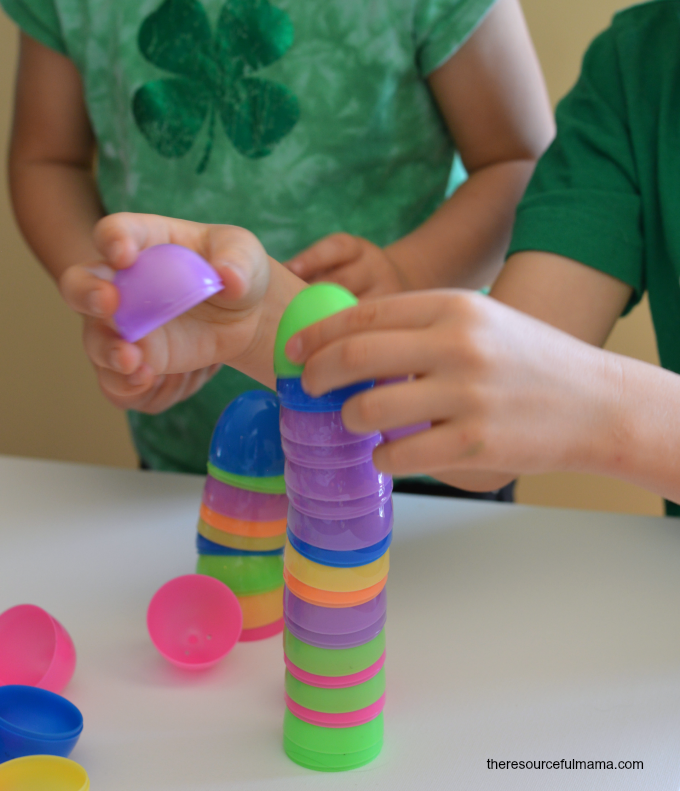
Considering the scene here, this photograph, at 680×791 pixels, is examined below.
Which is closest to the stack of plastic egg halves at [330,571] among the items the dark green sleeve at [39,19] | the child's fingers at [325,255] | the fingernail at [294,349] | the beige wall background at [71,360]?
the fingernail at [294,349]

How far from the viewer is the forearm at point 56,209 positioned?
0.66 m

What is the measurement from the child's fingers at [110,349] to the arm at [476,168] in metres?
0.20

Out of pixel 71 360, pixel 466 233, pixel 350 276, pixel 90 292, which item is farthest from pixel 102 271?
pixel 71 360

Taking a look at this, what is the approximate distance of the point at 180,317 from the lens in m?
0.38

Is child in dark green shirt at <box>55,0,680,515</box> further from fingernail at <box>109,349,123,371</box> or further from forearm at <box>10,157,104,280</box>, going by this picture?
forearm at <box>10,157,104,280</box>

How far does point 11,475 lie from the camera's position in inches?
23.5

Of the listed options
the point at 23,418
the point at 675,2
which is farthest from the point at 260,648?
the point at 23,418

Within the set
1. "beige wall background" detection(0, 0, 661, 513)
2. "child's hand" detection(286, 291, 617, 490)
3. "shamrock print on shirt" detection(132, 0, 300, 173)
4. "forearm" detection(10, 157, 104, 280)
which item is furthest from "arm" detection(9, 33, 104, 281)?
"child's hand" detection(286, 291, 617, 490)

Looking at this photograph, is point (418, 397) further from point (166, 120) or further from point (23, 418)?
point (23, 418)

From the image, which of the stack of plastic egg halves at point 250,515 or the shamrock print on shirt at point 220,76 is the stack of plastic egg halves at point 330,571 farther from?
the shamrock print on shirt at point 220,76

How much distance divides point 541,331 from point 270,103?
384mm

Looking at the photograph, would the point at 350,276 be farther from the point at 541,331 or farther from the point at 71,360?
the point at 71,360

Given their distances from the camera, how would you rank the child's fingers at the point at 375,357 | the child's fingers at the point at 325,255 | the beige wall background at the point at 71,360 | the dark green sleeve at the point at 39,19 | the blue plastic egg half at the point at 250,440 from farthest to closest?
the beige wall background at the point at 71,360 < the dark green sleeve at the point at 39,19 < the child's fingers at the point at 325,255 < the blue plastic egg half at the point at 250,440 < the child's fingers at the point at 375,357

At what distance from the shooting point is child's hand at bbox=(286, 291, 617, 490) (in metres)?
0.29
